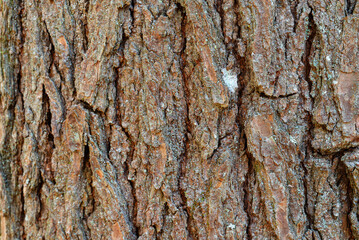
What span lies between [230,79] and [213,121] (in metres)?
0.16

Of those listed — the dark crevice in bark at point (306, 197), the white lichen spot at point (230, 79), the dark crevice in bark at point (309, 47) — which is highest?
the dark crevice in bark at point (309, 47)

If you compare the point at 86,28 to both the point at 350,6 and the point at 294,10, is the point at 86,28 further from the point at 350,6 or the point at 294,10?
the point at 350,6

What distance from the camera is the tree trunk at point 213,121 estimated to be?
102cm

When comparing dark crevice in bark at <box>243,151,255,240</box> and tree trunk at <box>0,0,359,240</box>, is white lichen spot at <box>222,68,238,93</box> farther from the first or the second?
dark crevice in bark at <box>243,151,255,240</box>

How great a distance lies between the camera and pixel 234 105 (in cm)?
105

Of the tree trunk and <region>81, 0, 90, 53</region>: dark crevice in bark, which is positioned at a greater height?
<region>81, 0, 90, 53</region>: dark crevice in bark

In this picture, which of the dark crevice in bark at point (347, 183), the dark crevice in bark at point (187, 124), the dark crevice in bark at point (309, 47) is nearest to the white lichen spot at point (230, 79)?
the dark crevice in bark at point (187, 124)

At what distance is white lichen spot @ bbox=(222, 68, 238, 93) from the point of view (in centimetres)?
104

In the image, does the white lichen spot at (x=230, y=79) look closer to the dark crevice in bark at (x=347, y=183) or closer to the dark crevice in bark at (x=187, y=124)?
the dark crevice in bark at (x=187, y=124)

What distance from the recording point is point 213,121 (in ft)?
3.38

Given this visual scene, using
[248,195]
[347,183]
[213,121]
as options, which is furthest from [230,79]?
[347,183]

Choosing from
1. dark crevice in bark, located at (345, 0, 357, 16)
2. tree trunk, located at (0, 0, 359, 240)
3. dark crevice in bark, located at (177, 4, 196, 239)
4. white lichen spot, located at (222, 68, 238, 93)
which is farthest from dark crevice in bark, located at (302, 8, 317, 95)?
dark crevice in bark, located at (177, 4, 196, 239)

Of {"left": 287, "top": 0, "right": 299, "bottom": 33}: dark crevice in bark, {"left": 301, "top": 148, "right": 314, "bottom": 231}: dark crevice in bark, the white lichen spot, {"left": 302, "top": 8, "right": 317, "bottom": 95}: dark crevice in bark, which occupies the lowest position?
{"left": 301, "top": 148, "right": 314, "bottom": 231}: dark crevice in bark


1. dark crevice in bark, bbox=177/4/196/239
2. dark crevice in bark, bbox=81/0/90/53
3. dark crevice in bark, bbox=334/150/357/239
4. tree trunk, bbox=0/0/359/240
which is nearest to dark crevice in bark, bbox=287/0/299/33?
tree trunk, bbox=0/0/359/240
